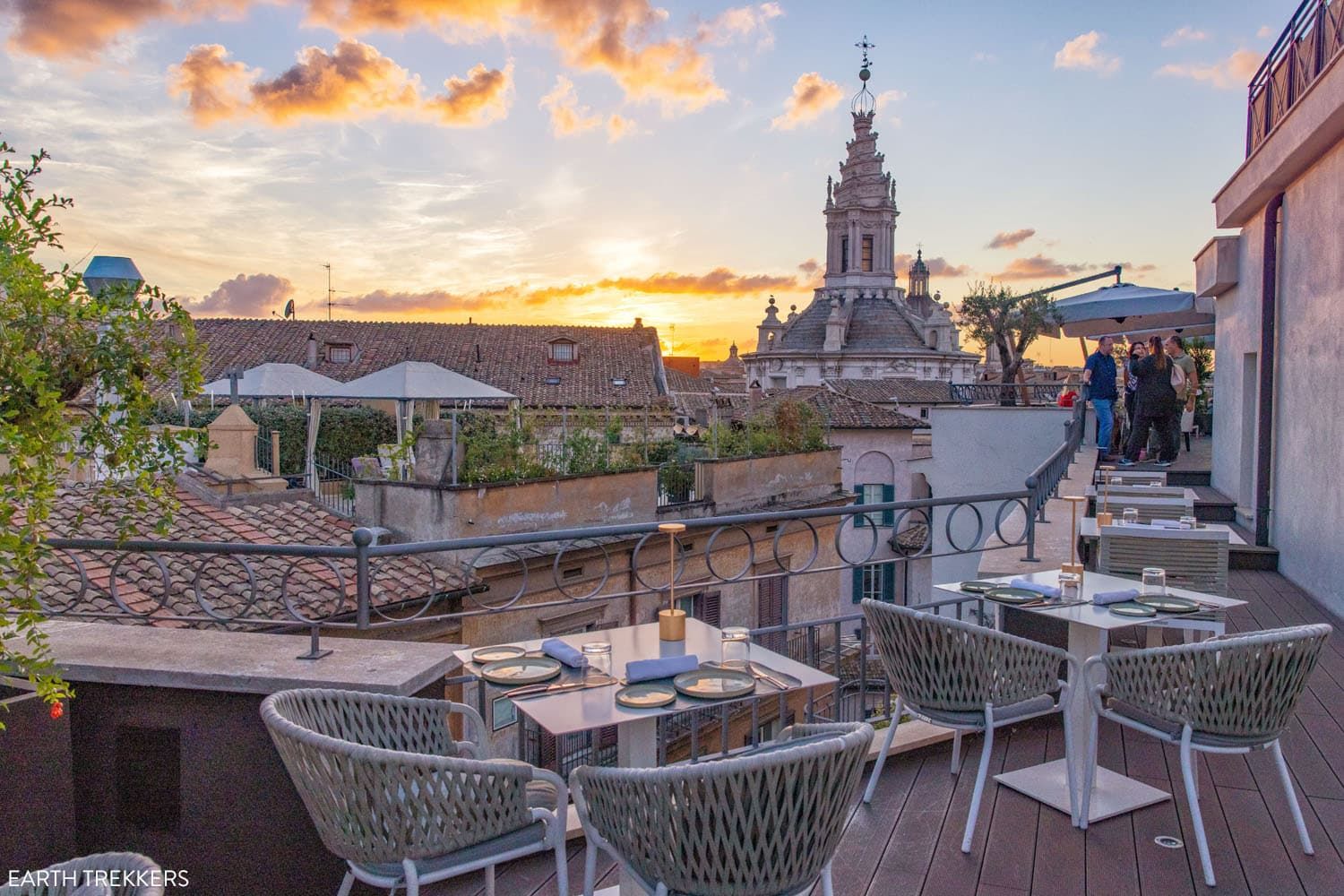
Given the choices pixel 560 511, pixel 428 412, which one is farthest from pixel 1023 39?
pixel 428 412

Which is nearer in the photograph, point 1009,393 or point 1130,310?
point 1130,310

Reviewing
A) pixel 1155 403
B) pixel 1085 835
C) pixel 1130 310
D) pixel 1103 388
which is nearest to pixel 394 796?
pixel 1085 835

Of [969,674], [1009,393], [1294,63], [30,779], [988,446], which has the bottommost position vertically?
[30,779]

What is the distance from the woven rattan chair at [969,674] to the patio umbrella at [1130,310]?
11.5 meters

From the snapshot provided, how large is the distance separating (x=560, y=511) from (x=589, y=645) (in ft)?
35.8

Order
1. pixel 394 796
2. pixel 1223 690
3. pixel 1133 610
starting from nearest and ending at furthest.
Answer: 1. pixel 394 796
2. pixel 1223 690
3. pixel 1133 610

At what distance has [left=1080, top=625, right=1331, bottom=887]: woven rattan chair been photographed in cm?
325

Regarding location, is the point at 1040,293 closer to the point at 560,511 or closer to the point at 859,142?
the point at 560,511

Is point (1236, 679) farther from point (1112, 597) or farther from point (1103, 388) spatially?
point (1103, 388)

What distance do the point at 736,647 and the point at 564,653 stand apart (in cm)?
57

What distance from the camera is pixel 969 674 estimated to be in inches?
140

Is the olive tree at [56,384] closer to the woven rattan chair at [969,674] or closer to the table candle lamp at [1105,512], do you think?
the woven rattan chair at [969,674]

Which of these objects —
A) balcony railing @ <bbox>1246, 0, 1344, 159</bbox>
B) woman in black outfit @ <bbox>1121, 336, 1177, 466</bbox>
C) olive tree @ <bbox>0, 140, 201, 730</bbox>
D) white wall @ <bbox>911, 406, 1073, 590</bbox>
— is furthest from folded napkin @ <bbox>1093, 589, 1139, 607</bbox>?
white wall @ <bbox>911, 406, 1073, 590</bbox>

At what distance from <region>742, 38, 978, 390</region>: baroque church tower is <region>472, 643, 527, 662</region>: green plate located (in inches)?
2243
